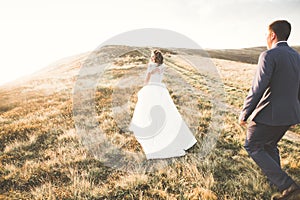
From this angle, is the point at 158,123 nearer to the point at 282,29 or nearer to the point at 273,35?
the point at 273,35

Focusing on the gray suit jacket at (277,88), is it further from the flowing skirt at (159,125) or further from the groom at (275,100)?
the flowing skirt at (159,125)

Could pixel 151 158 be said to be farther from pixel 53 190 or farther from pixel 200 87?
pixel 200 87

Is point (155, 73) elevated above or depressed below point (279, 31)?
below

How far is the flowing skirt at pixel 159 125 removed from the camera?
6551mm

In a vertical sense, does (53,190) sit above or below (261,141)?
below

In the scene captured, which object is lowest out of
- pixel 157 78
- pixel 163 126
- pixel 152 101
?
pixel 163 126

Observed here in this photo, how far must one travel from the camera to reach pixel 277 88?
4.20m

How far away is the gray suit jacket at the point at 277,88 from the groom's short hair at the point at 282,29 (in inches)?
5.4

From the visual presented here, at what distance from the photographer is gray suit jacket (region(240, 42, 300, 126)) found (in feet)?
13.3

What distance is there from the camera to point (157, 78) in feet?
22.7

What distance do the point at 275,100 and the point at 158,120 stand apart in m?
3.33

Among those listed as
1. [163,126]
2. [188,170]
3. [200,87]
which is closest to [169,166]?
[188,170]

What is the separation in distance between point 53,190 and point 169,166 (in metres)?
2.64

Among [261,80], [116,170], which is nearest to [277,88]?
[261,80]
